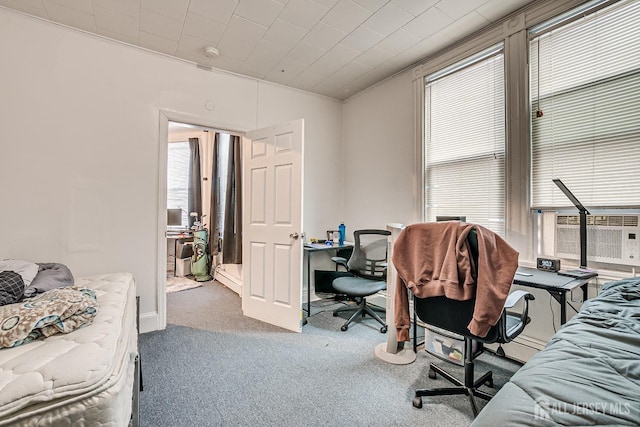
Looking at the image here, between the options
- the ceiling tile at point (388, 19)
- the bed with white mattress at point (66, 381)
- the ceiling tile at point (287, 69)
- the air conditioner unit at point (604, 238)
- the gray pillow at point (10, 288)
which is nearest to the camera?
the bed with white mattress at point (66, 381)

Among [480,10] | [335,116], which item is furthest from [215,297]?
[480,10]

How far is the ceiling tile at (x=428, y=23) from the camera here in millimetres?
2387

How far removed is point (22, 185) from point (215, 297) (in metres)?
2.39

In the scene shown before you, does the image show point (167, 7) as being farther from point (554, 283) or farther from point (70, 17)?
point (554, 283)

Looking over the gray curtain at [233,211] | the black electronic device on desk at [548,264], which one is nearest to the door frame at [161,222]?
the gray curtain at [233,211]

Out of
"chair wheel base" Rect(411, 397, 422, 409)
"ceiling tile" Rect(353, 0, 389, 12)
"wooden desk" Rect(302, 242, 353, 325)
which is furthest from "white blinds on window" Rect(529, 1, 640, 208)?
"wooden desk" Rect(302, 242, 353, 325)

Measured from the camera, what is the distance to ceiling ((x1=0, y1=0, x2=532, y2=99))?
2.27m

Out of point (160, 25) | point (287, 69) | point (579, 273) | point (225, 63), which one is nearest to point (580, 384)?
point (579, 273)

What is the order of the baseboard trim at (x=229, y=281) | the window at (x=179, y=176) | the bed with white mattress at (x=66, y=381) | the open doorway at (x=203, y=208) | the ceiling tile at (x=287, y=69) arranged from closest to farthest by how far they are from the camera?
1. the bed with white mattress at (x=66, y=381)
2. the ceiling tile at (x=287, y=69)
3. the baseboard trim at (x=229, y=281)
4. the open doorway at (x=203, y=208)
5. the window at (x=179, y=176)

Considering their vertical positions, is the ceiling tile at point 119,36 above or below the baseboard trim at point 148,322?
above

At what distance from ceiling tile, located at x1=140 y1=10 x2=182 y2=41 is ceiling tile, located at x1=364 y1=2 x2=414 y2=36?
1643 millimetres

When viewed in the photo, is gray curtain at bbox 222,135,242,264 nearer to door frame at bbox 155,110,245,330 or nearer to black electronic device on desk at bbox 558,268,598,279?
door frame at bbox 155,110,245,330

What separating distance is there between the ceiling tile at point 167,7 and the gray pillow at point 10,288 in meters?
2.07

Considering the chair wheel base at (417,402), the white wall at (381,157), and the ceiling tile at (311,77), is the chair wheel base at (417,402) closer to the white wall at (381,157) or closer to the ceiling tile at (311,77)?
the white wall at (381,157)
